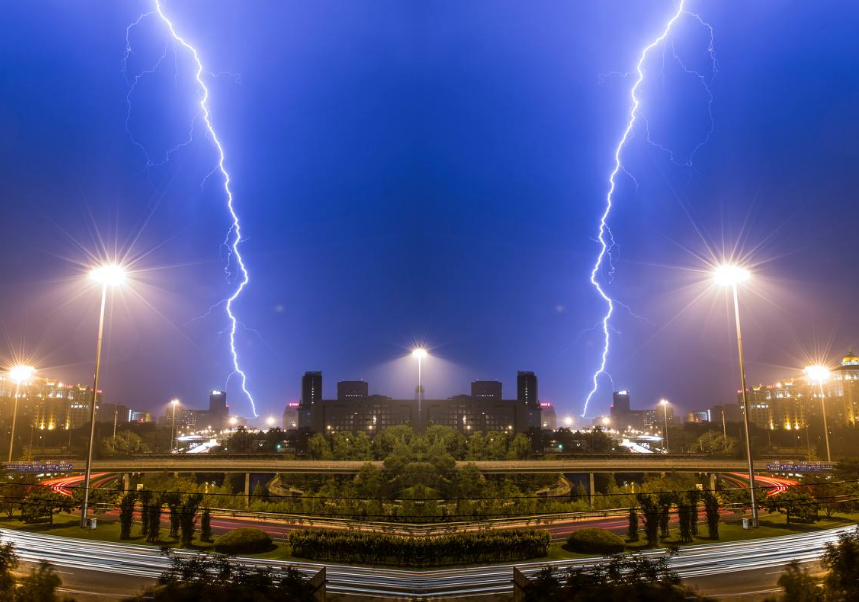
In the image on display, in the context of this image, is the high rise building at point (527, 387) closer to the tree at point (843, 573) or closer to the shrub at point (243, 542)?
the shrub at point (243, 542)

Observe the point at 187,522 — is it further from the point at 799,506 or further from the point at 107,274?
the point at 799,506

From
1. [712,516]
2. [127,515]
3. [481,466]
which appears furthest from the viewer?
[481,466]

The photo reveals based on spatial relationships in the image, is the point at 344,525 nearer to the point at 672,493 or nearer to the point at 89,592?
the point at 89,592

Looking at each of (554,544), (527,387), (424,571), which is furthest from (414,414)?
(424,571)

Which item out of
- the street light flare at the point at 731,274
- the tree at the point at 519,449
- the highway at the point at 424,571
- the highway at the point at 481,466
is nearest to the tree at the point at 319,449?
the highway at the point at 481,466

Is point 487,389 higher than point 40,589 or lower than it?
higher

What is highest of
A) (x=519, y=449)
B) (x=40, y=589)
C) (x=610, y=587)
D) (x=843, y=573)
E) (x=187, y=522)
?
(x=519, y=449)

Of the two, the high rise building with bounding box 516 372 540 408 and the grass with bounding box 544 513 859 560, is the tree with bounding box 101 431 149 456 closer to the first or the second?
the grass with bounding box 544 513 859 560
